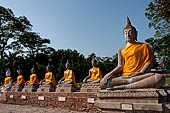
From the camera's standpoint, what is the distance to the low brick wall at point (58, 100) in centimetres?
777

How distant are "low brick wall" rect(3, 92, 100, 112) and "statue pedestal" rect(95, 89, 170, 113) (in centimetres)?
308

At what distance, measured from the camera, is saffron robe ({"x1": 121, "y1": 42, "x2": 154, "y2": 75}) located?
4.79 m

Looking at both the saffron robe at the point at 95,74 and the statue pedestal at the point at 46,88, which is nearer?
the saffron robe at the point at 95,74

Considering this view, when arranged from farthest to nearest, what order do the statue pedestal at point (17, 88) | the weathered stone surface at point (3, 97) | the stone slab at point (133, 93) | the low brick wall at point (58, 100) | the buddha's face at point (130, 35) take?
1. the weathered stone surface at point (3, 97)
2. the statue pedestal at point (17, 88)
3. the low brick wall at point (58, 100)
4. the buddha's face at point (130, 35)
5. the stone slab at point (133, 93)

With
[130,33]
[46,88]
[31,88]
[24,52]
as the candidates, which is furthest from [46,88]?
[24,52]

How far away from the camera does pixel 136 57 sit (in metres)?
4.86

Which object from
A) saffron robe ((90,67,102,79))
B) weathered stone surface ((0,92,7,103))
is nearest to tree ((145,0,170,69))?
saffron robe ((90,67,102,79))

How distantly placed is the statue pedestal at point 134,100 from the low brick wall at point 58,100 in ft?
10.1

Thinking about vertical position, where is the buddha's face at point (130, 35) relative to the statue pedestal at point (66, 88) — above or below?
above

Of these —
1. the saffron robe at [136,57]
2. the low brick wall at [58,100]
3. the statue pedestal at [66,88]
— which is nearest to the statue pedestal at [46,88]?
the low brick wall at [58,100]

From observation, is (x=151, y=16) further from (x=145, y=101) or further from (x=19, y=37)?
(x=19, y=37)

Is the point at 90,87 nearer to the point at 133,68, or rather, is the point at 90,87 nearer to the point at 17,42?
the point at 133,68

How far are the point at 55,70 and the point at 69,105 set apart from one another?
18.1 metres

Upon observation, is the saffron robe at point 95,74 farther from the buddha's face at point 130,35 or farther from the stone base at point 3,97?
the stone base at point 3,97
